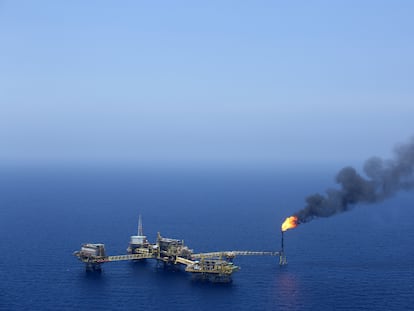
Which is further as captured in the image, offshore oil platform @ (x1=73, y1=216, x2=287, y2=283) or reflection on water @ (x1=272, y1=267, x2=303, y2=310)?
offshore oil platform @ (x1=73, y1=216, x2=287, y2=283)

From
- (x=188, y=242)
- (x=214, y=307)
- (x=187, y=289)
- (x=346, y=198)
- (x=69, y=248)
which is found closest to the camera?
(x=214, y=307)

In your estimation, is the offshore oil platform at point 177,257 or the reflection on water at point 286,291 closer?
the reflection on water at point 286,291

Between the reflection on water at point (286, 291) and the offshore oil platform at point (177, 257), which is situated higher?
the offshore oil platform at point (177, 257)

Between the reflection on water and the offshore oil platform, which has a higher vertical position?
the offshore oil platform

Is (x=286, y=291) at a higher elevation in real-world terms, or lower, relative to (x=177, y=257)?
lower

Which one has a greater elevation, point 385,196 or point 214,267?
point 385,196

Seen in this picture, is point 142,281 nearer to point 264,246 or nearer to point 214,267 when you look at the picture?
point 214,267

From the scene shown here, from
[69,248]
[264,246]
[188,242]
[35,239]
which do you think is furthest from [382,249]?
[35,239]

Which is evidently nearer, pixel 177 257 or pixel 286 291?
pixel 286 291
